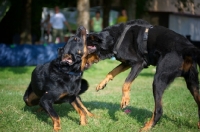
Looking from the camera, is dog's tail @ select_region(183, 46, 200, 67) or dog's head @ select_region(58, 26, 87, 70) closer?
dog's tail @ select_region(183, 46, 200, 67)

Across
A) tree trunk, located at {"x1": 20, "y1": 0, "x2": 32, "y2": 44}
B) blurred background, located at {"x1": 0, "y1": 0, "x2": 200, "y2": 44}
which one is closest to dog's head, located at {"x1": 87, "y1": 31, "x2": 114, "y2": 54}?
blurred background, located at {"x1": 0, "y1": 0, "x2": 200, "y2": 44}

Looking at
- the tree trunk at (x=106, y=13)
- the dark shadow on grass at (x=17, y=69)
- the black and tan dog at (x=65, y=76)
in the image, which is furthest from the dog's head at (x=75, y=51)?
the tree trunk at (x=106, y=13)

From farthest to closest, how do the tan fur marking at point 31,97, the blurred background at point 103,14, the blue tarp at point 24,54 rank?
the blurred background at point 103,14, the blue tarp at point 24,54, the tan fur marking at point 31,97

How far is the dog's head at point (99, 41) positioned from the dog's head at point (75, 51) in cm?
15

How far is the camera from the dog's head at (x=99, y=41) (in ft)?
20.4

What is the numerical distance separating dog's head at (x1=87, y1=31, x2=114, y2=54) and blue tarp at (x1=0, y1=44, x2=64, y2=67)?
380 inches

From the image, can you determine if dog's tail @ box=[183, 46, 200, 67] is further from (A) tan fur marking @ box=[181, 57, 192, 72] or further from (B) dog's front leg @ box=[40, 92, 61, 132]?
(B) dog's front leg @ box=[40, 92, 61, 132]

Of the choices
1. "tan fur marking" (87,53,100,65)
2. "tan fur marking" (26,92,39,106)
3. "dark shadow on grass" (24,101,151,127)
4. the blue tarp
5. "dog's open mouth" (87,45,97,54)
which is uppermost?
"dog's open mouth" (87,45,97,54)

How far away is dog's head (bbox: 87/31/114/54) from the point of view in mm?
6230

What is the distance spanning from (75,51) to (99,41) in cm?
56

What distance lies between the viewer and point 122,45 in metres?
6.10

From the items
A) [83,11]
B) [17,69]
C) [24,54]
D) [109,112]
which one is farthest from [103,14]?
[109,112]

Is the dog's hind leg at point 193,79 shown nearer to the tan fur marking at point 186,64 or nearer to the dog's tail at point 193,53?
the tan fur marking at point 186,64

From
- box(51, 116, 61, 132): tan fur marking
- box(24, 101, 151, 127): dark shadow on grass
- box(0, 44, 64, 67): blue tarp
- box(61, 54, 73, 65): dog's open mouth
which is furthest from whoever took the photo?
box(0, 44, 64, 67): blue tarp
